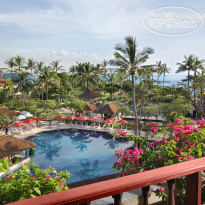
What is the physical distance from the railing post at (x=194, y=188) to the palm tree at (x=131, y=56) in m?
17.8

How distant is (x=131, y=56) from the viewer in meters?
19.0

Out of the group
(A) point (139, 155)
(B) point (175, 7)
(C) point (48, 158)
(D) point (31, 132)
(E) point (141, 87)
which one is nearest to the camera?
(A) point (139, 155)

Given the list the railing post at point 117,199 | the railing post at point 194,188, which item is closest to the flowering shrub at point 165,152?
the railing post at point 194,188

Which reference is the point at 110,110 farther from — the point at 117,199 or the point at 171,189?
the point at 117,199

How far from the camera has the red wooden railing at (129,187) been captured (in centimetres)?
103

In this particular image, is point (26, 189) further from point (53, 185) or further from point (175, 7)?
point (175, 7)

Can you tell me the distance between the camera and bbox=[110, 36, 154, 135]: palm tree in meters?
18.9

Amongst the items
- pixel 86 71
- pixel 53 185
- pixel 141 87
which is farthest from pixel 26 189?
pixel 86 71

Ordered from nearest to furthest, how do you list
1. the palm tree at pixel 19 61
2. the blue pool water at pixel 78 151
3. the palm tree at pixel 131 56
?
the blue pool water at pixel 78 151 → the palm tree at pixel 131 56 → the palm tree at pixel 19 61

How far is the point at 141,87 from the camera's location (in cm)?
2898

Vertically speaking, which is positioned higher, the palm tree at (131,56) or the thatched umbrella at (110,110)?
the palm tree at (131,56)

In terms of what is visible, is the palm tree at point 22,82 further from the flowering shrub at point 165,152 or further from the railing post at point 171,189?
the railing post at point 171,189

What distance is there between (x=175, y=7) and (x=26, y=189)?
8857 millimetres

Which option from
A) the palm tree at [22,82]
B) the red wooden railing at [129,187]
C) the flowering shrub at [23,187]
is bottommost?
the flowering shrub at [23,187]
